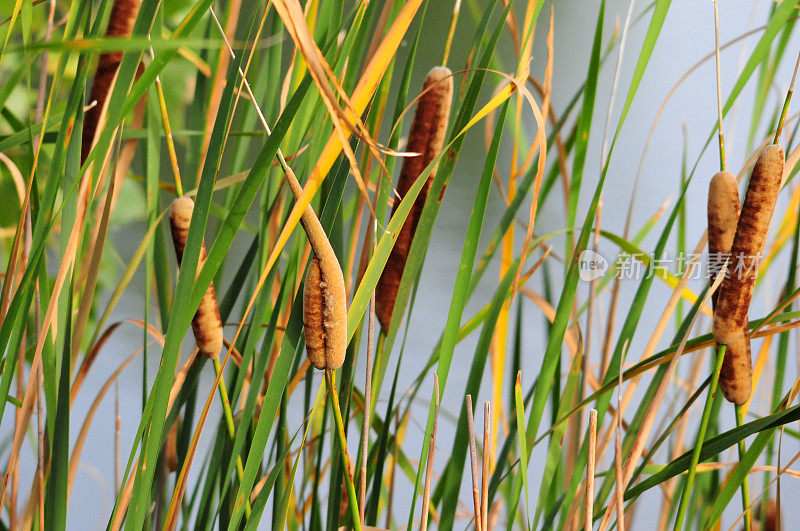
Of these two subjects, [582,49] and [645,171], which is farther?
[582,49]

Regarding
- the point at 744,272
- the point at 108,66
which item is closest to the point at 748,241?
the point at 744,272

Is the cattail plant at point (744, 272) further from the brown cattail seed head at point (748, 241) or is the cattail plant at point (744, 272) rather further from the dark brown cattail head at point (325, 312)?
the dark brown cattail head at point (325, 312)

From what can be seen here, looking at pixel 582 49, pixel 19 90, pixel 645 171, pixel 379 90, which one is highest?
pixel 582 49

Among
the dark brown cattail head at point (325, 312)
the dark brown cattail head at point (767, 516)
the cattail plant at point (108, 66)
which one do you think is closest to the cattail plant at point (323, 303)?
the dark brown cattail head at point (325, 312)

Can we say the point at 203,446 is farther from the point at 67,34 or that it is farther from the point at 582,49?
the point at 582,49

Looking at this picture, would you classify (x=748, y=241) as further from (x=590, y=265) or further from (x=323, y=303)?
(x=590, y=265)

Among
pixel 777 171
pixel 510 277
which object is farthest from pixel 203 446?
pixel 777 171

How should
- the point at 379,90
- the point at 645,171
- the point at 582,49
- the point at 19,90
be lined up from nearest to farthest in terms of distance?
the point at 379,90, the point at 19,90, the point at 645,171, the point at 582,49
